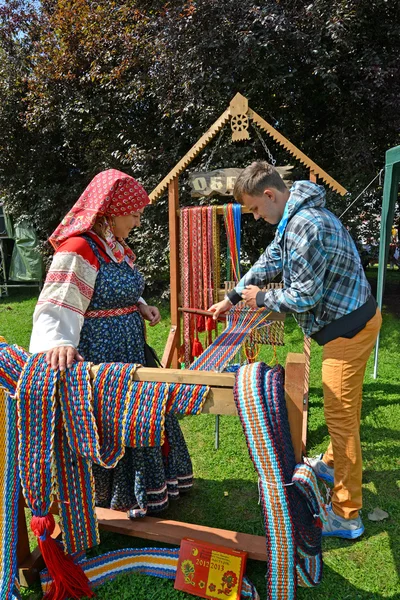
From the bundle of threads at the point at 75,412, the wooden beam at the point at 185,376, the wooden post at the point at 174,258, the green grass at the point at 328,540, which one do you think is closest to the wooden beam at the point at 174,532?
the green grass at the point at 328,540

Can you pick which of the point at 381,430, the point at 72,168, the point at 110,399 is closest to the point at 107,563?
the point at 110,399

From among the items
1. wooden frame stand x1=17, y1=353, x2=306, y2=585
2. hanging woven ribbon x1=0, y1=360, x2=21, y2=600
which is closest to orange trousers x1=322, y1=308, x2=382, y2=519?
wooden frame stand x1=17, y1=353, x2=306, y2=585

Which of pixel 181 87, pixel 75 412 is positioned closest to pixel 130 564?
pixel 75 412

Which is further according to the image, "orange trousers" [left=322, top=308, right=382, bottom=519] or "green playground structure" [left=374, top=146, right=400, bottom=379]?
"green playground structure" [left=374, top=146, right=400, bottom=379]

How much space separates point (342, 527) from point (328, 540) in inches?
3.7

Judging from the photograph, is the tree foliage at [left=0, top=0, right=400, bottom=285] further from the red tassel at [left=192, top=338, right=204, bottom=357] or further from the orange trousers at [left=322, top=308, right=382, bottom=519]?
the orange trousers at [left=322, top=308, right=382, bottom=519]

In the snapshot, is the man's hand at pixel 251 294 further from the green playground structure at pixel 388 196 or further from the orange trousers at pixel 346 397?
the green playground structure at pixel 388 196

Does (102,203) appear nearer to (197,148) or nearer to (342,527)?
(197,148)

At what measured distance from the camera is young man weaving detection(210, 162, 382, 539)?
1.74 meters

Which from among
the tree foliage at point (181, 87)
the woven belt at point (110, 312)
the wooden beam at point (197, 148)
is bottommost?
the woven belt at point (110, 312)

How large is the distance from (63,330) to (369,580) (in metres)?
1.67

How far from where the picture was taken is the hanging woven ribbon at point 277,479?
132 cm

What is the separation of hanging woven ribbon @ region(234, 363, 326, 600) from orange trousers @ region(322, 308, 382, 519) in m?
0.56

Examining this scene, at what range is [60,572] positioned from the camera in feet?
5.58
